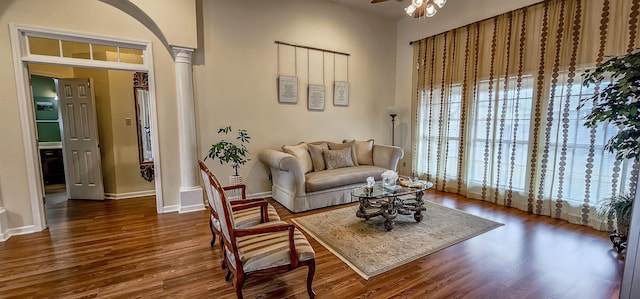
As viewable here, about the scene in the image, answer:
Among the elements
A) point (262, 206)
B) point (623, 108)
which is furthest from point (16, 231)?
point (623, 108)

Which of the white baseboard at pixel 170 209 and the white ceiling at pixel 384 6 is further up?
the white ceiling at pixel 384 6

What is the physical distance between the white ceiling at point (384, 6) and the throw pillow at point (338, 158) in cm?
267

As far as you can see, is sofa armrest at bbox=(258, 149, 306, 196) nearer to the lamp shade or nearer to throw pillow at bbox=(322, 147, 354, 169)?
throw pillow at bbox=(322, 147, 354, 169)

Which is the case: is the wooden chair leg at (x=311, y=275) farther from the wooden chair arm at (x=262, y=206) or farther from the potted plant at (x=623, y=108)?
the potted plant at (x=623, y=108)

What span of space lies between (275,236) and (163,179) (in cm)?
249

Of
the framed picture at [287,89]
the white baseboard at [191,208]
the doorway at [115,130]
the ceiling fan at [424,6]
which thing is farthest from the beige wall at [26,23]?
the ceiling fan at [424,6]

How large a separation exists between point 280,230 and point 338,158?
107 inches

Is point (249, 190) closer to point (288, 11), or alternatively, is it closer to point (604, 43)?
point (288, 11)

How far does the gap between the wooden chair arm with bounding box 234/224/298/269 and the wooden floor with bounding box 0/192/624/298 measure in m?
0.37

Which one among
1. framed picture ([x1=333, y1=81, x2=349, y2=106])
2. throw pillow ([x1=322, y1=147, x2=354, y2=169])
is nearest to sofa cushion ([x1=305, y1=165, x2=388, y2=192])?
throw pillow ([x1=322, y1=147, x2=354, y2=169])

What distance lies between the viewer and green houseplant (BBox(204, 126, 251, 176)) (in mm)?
3701

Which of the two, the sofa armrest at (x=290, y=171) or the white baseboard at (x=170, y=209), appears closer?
the sofa armrest at (x=290, y=171)

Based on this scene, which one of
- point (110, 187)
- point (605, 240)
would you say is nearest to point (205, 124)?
point (110, 187)

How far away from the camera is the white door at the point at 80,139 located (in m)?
4.15
